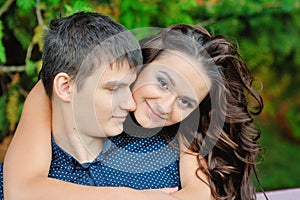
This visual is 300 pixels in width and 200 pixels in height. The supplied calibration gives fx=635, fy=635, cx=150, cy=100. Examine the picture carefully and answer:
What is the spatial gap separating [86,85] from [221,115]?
19.6 inches

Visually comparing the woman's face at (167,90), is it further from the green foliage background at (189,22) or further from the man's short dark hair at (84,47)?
the green foliage background at (189,22)

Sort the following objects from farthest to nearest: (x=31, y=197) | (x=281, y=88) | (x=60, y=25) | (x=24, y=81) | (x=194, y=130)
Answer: (x=281, y=88), (x=24, y=81), (x=194, y=130), (x=60, y=25), (x=31, y=197)

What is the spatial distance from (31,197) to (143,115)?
413 mm

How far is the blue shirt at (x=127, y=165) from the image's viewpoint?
5.94ft

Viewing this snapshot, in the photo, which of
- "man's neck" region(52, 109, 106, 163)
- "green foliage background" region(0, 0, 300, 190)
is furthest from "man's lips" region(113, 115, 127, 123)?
"green foliage background" region(0, 0, 300, 190)

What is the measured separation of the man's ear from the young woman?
0.12 metres

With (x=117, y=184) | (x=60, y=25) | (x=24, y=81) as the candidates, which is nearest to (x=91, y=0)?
(x=24, y=81)

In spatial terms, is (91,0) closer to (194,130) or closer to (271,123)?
(194,130)

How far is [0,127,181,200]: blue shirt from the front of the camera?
1.81m

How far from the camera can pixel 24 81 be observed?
2.65 m

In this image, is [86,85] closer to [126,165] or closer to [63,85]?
[63,85]

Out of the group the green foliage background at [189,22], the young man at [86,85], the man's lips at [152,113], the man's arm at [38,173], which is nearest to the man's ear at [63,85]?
the young man at [86,85]

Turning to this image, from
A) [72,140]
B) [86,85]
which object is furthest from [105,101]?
[72,140]

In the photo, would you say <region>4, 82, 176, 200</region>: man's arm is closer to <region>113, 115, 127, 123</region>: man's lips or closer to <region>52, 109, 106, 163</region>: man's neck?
<region>52, 109, 106, 163</region>: man's neck
